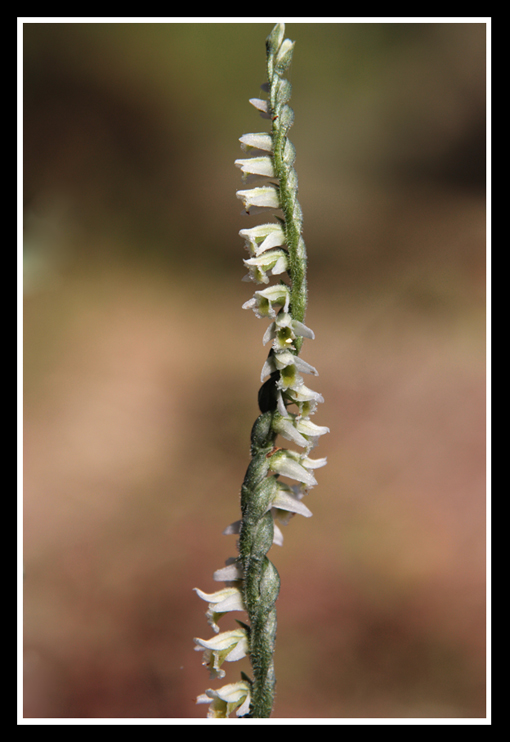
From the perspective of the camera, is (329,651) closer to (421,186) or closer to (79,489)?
(79,489)

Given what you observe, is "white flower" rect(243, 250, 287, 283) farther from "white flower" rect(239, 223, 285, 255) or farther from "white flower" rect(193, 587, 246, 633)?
"white flower" rect(193, 587, 246, 633)

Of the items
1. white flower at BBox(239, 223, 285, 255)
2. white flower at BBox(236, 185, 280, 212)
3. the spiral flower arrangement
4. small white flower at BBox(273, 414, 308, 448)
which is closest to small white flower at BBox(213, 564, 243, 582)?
the spiral flower arrangement

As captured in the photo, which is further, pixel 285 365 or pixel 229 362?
pixel 229 362

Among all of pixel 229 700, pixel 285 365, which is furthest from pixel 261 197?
pixel 229 700

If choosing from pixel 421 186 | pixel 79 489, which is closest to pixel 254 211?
pixel 79 489

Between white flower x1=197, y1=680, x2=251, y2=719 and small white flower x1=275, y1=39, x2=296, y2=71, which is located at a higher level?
small white flower x1=275, y1=39, x2=296, y2=71

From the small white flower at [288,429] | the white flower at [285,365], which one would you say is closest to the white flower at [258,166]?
the white flower at [285,365]

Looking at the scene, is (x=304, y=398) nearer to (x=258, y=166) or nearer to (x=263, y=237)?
(x=263, y=237)
